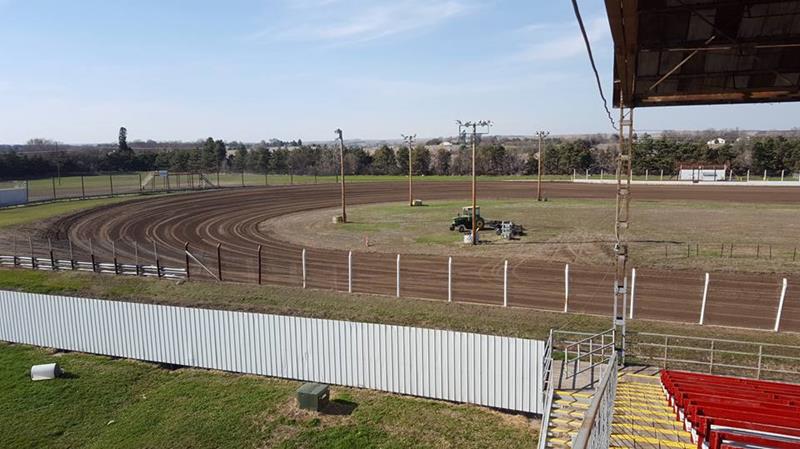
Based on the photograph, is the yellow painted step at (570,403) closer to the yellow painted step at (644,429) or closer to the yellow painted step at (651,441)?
the yellow painted step at (644,429)

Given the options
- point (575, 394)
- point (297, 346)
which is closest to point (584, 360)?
point (575, 394)

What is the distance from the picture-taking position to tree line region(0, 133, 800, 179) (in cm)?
9356

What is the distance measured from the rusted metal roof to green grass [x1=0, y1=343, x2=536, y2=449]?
31.3 ft

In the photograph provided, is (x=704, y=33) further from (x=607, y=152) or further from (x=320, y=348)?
(x=607, y=152)

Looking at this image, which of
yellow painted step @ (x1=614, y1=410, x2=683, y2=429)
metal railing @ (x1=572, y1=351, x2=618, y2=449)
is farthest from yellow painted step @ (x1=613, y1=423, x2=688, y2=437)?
metal railing @ (x1=572, y1=351, x2=618, y2=449)

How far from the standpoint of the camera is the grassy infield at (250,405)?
14297 mm

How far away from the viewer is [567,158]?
4097 inches

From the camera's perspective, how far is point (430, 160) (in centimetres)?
11506

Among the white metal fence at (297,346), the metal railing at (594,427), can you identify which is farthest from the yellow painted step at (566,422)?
the metal railing at (594,427)

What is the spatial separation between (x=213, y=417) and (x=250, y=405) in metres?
1.05

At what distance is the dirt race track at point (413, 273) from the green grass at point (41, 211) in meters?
2.65

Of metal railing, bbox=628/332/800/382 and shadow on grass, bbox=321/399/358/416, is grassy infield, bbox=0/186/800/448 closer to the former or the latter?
shadow on grass, bbox=321/399/358/416

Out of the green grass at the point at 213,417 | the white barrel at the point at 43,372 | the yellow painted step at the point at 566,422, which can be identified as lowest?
the green grass at the point at 213,417

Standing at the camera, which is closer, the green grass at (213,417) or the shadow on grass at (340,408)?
the green grass at (213,417)
